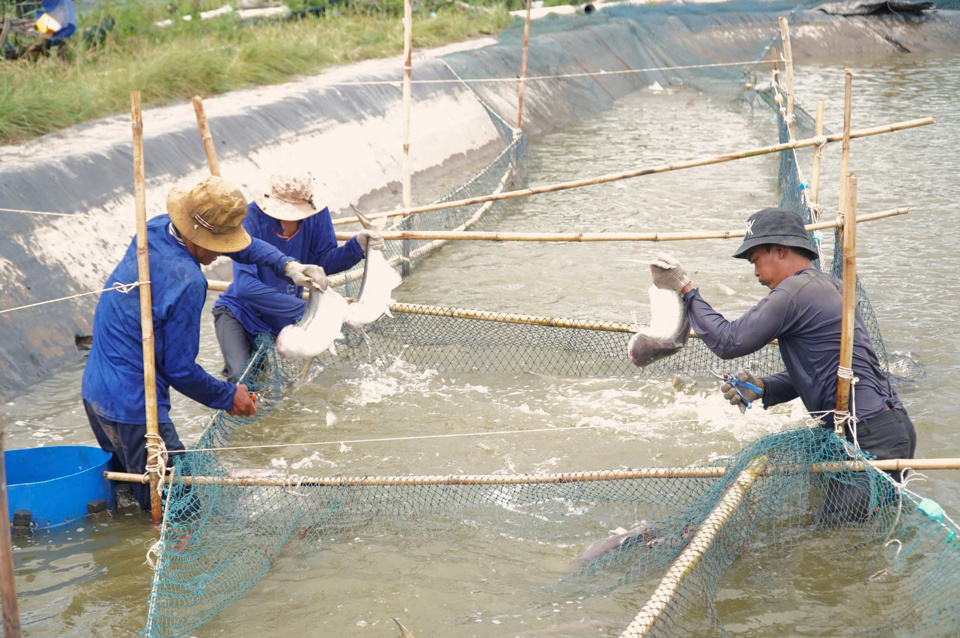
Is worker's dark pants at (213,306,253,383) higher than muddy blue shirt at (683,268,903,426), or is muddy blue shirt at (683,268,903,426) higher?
muddy blue shirt at (683,268,903,426)

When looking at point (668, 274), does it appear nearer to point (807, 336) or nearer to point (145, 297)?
point (807, 336)

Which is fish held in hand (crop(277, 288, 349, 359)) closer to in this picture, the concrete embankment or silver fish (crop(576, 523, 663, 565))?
the concrete embankment

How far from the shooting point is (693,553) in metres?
3.20

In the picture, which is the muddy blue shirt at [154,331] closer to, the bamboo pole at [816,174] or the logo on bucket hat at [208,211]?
the logo on bucket hat at [208,211]

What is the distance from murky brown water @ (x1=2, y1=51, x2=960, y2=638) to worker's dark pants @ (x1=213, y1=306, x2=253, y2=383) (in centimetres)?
46

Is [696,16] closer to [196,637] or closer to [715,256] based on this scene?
[715,256]

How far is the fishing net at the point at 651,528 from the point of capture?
11.3ft

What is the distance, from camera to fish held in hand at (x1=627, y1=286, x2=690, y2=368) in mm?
3840

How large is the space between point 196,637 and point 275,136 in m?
7.29

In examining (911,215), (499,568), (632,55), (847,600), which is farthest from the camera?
(632,55)

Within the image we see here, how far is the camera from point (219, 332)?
5.38m

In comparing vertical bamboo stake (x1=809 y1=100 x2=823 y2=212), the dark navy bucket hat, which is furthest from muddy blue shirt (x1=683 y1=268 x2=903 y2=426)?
vertical bamboo stake (x1=809 y1=100 x2=823 y2=212)

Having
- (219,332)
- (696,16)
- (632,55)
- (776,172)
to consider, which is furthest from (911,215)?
(696,16)

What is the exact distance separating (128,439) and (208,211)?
1155 millimetres
